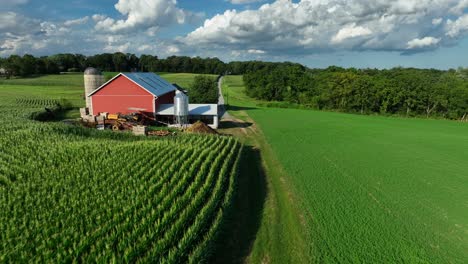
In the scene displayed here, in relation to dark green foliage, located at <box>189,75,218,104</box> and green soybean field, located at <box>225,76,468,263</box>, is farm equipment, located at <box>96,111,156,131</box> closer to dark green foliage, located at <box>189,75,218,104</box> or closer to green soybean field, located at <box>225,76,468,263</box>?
green soybean field, located at <box>225,76,468,263</box>

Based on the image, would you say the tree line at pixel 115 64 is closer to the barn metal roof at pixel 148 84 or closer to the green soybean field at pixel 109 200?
the barn metal roof at pixel 148 84

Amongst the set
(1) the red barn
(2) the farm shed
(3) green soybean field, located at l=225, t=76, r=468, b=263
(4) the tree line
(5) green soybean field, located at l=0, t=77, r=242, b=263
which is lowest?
(3) green soybean field, located at l=225, t=76, r=468, b=263

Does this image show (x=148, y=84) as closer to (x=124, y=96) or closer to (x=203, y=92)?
(x=124, y=96)

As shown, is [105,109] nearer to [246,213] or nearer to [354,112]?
[246,213]

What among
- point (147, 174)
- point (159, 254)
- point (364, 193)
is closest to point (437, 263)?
point (364, 193)

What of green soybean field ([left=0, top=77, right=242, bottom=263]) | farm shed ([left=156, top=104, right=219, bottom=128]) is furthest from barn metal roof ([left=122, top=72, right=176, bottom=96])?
green soybean field ([left=0, top=77, right=242, bottom=263])
